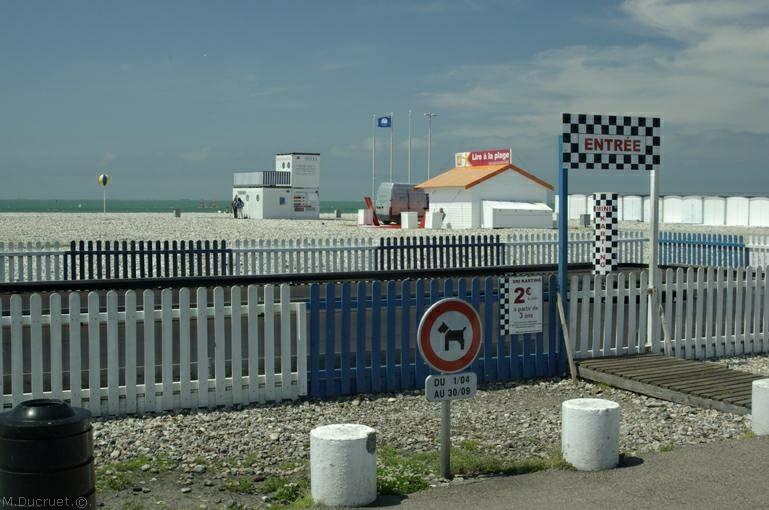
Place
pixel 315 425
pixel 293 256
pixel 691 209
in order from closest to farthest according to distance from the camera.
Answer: pixel 315 425
pixel 293 256
pixel 691 209

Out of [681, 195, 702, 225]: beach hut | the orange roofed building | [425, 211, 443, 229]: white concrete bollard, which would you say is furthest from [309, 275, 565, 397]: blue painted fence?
[681, 195, 702, 225]: beach hut

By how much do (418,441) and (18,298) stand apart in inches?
158

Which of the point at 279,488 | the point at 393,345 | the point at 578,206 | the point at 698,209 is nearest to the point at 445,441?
the point at 279,488

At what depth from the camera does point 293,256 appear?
26578 millimetres

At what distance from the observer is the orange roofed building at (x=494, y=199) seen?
4859 centimetres

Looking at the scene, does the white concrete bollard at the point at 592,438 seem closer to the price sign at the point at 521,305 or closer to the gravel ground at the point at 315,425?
the gravel ground at the point at 315,425

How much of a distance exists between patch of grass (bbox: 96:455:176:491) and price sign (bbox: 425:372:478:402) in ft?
7.37

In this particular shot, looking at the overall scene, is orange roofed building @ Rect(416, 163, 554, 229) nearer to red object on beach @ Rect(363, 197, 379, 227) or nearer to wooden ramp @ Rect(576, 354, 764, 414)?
red object on beach @ Rect(363, 197, 379, 227)

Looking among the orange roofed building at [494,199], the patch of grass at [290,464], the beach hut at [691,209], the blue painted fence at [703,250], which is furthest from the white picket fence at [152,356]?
the beach hut at [691,209]

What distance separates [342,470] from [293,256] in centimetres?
2073

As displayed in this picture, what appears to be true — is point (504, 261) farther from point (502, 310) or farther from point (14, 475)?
point (14, 475)

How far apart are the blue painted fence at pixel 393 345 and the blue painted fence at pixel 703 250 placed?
16544mm

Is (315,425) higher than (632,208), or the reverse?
(632,208)

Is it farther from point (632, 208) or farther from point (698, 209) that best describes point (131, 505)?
point (632, 208)
